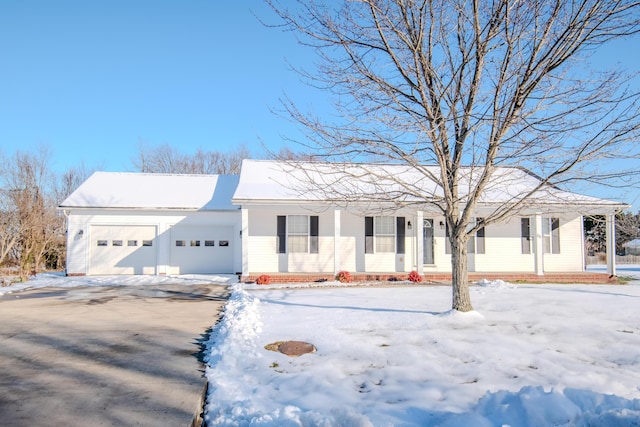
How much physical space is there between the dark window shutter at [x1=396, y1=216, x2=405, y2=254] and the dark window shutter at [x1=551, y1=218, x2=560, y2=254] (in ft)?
20.3

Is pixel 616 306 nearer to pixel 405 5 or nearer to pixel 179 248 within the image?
pixel 405 5

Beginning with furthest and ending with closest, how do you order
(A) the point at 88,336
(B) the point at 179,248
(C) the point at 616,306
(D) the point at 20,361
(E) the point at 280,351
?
(B) the point at 179,248 < (C) the point at 616,306 < (A) the point at 88,336 < (E) the point at 280,351 < (D) the point at 20,361

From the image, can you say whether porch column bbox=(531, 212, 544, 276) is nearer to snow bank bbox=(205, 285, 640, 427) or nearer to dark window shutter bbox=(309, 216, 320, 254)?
A: snow bank bbox=(205, 285, 640, 427)

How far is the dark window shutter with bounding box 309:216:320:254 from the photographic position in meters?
16.0

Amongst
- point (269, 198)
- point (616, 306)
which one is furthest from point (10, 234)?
point (616, 306)

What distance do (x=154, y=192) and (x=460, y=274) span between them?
52.3ft

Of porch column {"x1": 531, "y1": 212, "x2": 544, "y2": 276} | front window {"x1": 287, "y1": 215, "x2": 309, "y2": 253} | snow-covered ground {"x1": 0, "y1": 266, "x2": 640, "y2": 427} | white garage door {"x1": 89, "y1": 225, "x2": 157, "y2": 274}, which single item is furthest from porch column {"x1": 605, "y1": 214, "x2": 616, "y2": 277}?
white garage door {"x1": 89, "y1": 225, "x2": 157, "y2": 274}

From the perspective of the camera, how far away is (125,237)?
18.0 metres

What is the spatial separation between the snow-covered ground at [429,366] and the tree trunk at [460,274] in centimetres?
26

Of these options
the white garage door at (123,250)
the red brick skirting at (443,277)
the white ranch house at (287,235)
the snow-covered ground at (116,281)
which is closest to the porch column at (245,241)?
the white ranch house at (287,235)

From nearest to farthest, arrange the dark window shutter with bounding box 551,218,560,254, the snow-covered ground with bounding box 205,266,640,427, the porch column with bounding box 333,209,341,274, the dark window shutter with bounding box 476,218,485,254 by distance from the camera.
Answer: the snow-covered ground with bounding box 205,266,640,427, the porch column with bounding box 333,209,341,274, the dark window shutter with bounding box 476,218,485,254, the dark window shutter with bounding box 551,218,560,254

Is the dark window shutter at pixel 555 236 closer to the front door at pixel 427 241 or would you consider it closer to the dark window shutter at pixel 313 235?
the front door at pixel 427 241

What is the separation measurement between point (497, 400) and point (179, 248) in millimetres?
16424

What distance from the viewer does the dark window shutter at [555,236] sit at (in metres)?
16.8
